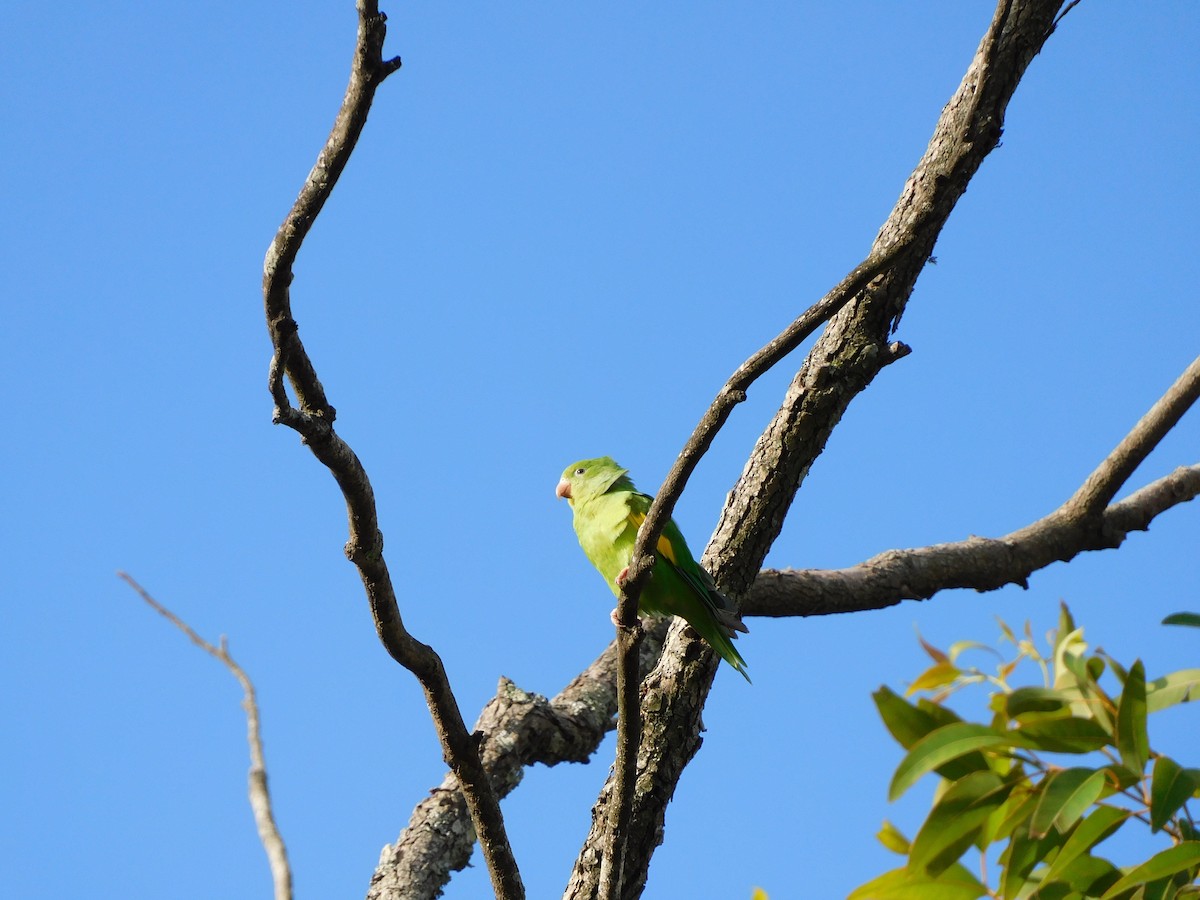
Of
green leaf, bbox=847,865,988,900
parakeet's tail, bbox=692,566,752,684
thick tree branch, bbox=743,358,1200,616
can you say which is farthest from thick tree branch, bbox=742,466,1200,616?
green leaf, bbox=847,865,988,900

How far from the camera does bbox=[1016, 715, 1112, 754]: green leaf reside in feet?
5.98

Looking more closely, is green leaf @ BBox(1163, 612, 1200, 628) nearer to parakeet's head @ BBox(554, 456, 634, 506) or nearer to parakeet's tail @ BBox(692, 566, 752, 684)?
parakeet's tail @ BBox(692, 566, 752, 684)

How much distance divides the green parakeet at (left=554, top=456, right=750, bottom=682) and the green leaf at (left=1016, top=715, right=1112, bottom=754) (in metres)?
1.12

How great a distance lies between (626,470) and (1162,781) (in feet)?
9.65

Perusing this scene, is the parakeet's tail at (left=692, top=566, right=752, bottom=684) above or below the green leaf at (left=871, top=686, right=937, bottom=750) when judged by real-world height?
above

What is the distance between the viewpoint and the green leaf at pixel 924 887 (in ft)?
6.23

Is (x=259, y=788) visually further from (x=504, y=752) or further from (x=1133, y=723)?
(x=504, y=752)

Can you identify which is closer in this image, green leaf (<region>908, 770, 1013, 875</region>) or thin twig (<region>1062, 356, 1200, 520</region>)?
green leaf (<region>908, 770, 1013, 875</region>)

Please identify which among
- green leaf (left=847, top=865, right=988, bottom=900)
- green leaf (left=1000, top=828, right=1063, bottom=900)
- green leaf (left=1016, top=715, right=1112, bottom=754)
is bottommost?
green leaf (left=1000, top=828, right=1063, bottom=900)

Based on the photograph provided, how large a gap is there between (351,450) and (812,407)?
1.61 meters

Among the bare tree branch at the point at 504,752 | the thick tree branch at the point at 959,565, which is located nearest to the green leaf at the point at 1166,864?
the bare tree branch at the point at 504,752

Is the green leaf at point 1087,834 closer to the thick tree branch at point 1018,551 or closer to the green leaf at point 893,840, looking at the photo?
the green leaf at point 893,840

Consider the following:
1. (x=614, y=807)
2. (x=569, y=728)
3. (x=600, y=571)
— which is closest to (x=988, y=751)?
(x=614, y=807)

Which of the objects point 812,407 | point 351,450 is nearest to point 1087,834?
point 351,450
